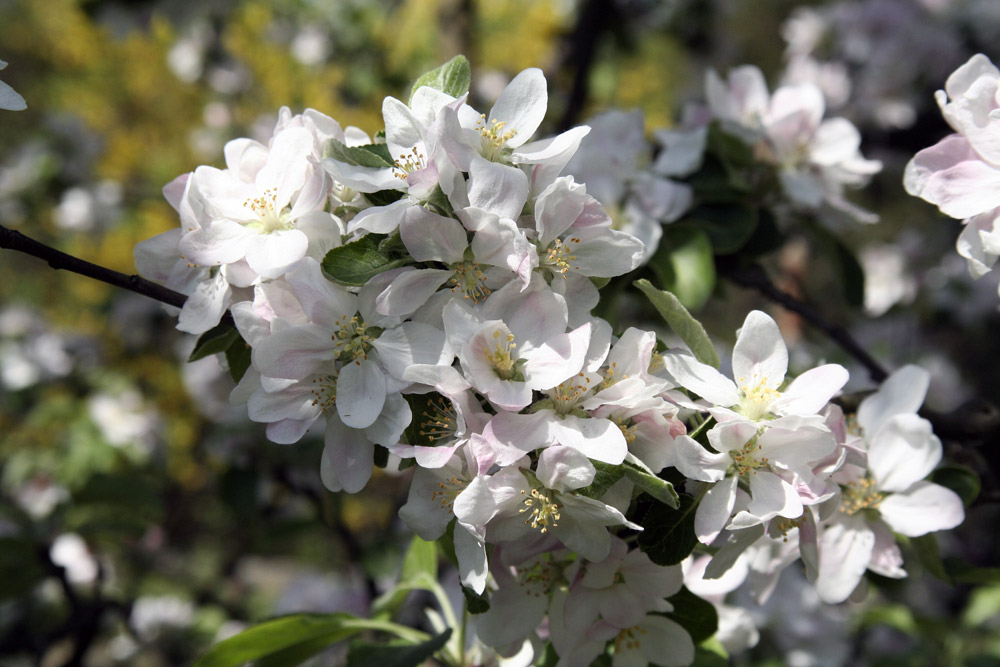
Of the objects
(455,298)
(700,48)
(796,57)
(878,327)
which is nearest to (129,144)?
(700,48)

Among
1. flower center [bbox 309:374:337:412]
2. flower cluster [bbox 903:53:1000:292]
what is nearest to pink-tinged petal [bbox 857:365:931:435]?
flower cluster [bbox 903:53:1000:292]

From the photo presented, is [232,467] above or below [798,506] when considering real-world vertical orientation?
below

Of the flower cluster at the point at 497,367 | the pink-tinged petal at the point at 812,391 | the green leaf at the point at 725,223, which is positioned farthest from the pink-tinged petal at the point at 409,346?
the green leaf at the point at 725,223

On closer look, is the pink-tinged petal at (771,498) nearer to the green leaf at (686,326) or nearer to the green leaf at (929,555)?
the green leaf at (686,326)

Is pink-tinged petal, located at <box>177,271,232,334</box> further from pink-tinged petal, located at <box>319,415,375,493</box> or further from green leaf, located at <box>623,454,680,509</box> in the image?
green leaf, located at <box>623,454,680,509</box>

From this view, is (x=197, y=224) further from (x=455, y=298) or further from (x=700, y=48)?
(x=700, y=48)

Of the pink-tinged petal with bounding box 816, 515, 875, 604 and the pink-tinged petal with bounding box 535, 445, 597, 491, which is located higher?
the pink-tinged petal with bounding box 535, 445, 597, 491
